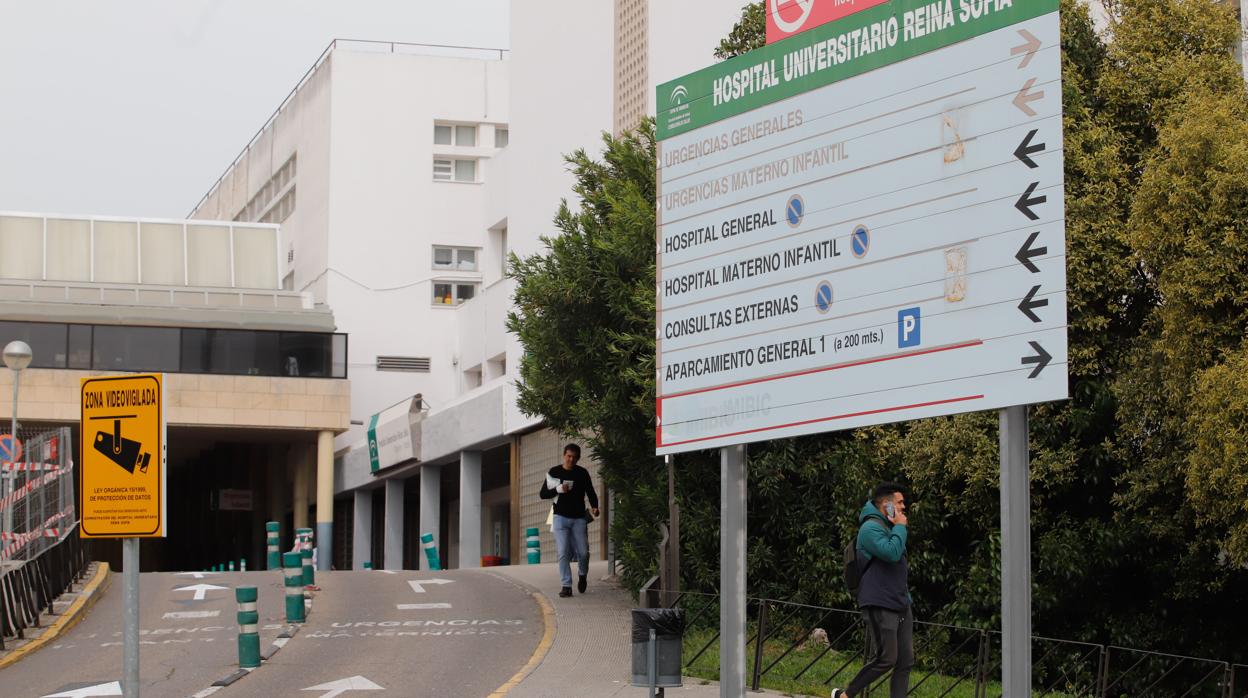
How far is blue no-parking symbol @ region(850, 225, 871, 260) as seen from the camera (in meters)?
9.53

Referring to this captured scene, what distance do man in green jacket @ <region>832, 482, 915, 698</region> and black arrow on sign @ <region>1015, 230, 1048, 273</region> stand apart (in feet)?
8.77

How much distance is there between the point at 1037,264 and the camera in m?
8.47

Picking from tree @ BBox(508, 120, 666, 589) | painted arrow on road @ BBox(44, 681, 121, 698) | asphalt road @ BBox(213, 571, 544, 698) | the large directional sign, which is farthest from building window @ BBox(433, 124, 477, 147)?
the large directional sign

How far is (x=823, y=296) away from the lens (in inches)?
382

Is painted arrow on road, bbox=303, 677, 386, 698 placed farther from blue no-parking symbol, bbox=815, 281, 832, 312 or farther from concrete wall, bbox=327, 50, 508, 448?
concrete wall, bbox=327, 50, 508, 448

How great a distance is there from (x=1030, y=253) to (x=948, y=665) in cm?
670

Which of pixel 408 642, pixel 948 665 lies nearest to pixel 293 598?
pixel 408 642

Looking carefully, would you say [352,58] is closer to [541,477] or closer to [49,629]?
[541,477]

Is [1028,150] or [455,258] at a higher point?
[455,258]

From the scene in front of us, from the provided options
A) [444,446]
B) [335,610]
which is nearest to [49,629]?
[335,610]

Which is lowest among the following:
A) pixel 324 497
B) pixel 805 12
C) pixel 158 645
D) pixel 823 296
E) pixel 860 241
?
pixel 158 645

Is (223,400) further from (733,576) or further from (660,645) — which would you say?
(733,576)

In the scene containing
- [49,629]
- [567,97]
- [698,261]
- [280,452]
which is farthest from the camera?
[280,452]

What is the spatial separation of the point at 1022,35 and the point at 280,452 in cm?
5291
